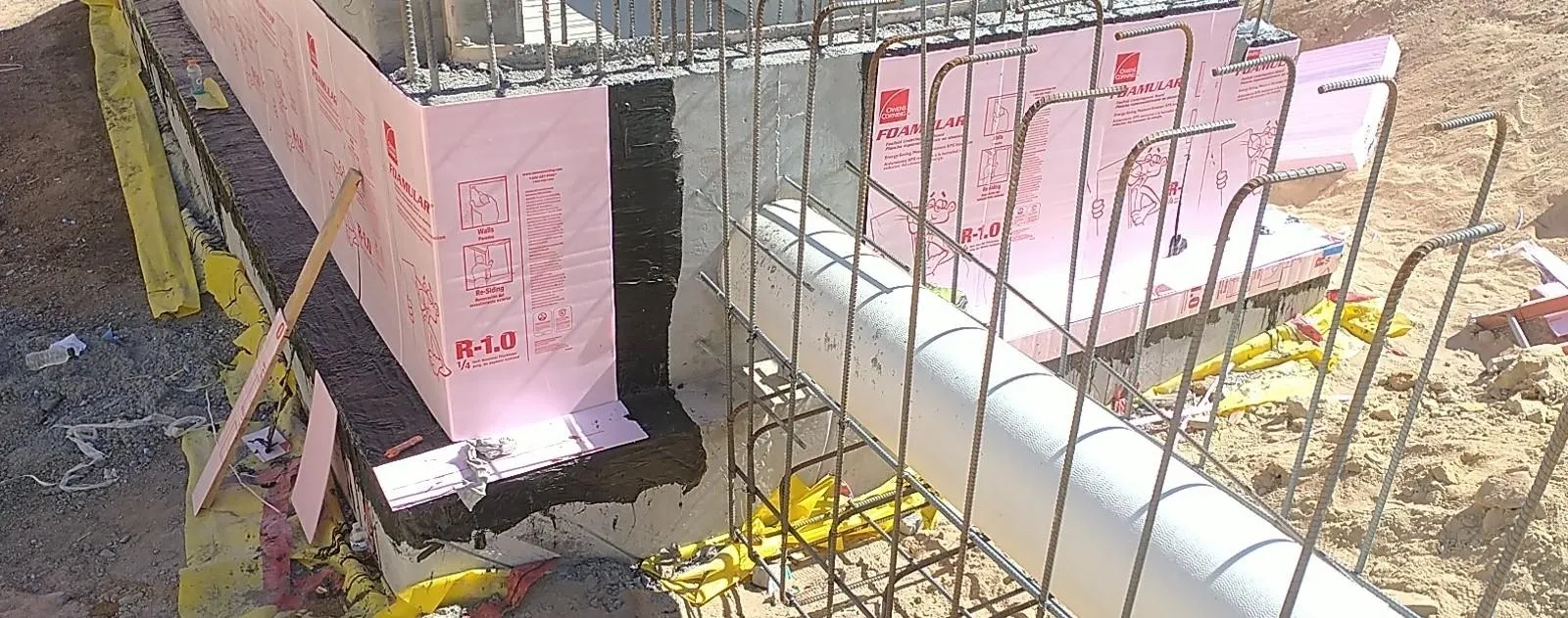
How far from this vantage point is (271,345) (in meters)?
5.23

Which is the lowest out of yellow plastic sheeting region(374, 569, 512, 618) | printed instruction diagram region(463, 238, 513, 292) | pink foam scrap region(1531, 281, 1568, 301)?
yellow plastic sheeting region(374, 569, 512, 618)

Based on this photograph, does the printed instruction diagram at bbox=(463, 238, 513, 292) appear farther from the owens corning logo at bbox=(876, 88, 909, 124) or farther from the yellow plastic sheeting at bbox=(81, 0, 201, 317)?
the yellow plastic sheeting at bbox=(81, 0, 201, 317)

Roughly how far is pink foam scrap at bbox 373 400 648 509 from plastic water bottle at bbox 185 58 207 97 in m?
4.71

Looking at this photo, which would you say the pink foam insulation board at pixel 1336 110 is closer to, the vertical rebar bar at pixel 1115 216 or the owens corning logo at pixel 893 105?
the owens corning logo at pixel 893 105

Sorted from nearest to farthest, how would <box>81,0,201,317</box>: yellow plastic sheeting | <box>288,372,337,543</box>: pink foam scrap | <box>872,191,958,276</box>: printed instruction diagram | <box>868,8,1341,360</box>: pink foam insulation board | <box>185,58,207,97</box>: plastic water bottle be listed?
<box>288,372,337,543</box>: pink foam scrap, <box>868,8,1341,360</box>: pink foam insulation board, <box>872,191,958,276</box>: printed instruction diagram, <box>81,0,201,317</box>: yellow plastic sheeting, <box>185,58,207,97</box>: plastic water bottle

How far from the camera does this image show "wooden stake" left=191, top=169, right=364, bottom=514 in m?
4.94

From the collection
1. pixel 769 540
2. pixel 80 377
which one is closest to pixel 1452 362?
pixel 769 540

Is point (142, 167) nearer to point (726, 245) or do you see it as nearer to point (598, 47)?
point (598, 47)

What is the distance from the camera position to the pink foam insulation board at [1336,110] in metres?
7.81

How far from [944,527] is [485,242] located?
97.9 inches

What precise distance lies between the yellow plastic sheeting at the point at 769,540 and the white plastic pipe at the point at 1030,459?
34.3 inches

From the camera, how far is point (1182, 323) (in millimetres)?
6551

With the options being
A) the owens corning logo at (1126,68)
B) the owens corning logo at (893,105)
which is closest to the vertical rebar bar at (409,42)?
the owens corning logo at (893,105)

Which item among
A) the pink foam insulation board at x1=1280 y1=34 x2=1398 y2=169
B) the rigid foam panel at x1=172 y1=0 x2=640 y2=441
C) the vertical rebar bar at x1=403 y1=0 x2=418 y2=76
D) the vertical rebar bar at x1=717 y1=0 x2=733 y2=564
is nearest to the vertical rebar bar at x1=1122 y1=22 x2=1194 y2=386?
the vertical rebar bar at x1=717 y1=0 x2=733 y2=564
